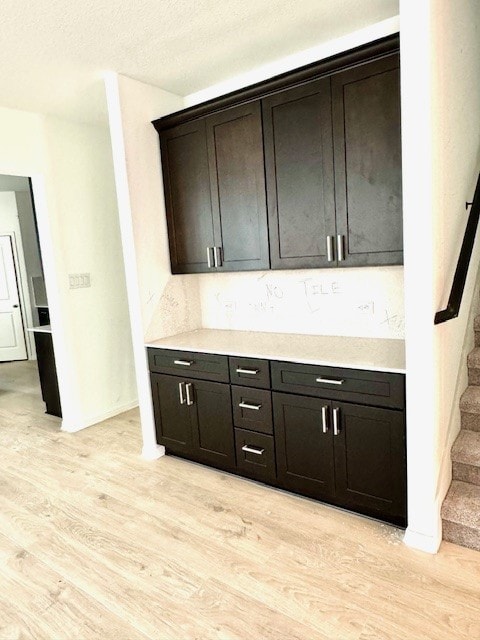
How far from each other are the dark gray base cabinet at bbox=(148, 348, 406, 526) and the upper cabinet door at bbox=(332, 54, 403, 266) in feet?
2.27

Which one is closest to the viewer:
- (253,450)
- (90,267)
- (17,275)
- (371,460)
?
(371,460)

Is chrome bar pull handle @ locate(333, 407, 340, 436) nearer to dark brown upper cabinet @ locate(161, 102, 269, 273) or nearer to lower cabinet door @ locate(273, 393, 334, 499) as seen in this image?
lower cabinet door @ locate(273, 393, 334, 499)

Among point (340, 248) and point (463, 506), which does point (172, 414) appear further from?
point (463, 506)

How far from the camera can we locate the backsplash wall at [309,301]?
2602 mm

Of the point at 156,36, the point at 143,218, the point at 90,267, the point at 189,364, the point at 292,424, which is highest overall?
the point at 156,36

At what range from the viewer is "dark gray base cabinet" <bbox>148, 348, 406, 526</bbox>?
210cm

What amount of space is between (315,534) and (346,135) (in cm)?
206

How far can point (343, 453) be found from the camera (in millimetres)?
2240

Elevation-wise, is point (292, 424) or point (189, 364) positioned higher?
point (189, 364)

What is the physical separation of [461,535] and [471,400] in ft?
2.30

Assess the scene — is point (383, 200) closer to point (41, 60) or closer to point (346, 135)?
point (346, 135)

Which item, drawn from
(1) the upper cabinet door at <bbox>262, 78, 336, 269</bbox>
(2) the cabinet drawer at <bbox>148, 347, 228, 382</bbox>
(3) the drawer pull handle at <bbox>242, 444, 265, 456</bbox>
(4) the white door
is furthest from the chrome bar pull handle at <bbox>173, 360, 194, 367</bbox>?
→ (4) the white door

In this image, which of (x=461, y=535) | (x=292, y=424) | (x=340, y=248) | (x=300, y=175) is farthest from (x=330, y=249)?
(x=461, y=535)

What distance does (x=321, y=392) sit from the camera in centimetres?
226
